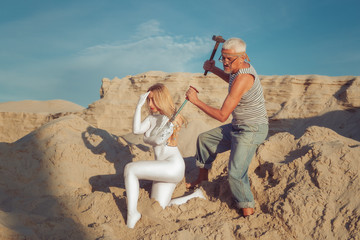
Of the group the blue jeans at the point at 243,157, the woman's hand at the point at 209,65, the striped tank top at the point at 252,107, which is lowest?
the blue jeans at the point at 243,157

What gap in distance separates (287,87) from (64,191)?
12208mm

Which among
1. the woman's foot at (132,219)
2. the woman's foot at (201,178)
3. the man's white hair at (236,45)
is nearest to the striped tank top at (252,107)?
the man's white hair at (236,45)

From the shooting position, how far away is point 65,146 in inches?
169

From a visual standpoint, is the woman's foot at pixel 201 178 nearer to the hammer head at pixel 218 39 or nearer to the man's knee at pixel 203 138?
the man's knee at pixel 203 138

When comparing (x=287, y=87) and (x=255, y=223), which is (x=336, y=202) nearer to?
(x=255, y=223)

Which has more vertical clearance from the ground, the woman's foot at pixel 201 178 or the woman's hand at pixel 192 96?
the woman's hand at pixel 192 96

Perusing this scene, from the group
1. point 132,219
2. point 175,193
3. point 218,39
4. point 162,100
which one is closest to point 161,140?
point 162,100

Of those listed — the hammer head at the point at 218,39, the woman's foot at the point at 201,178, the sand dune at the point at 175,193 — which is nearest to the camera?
the sand dune at the point at 175,193

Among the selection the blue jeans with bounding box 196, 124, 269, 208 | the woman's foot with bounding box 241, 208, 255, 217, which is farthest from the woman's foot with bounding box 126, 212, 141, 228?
the woman's foot with bounding box 241, 208, 255, 217

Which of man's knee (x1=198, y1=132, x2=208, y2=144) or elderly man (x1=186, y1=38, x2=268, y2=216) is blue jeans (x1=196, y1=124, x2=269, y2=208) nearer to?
elderly man (x1=186, y1=38, x2=268, y2=216)

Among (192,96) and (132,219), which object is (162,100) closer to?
(192,96)

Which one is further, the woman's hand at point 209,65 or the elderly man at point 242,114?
the woman's hand at point 209,65

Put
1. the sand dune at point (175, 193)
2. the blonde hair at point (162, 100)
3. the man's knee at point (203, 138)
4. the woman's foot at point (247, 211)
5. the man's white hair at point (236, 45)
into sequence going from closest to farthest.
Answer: the sand dune at point (175, 193)
the man's white hair at point (236, 45)
the woman's foot at point (247, 211)
the blonde hair at point (162, 100)
the man's knee at point (203, 138)

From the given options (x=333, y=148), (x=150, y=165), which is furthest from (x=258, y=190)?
(x=150, y=165)
